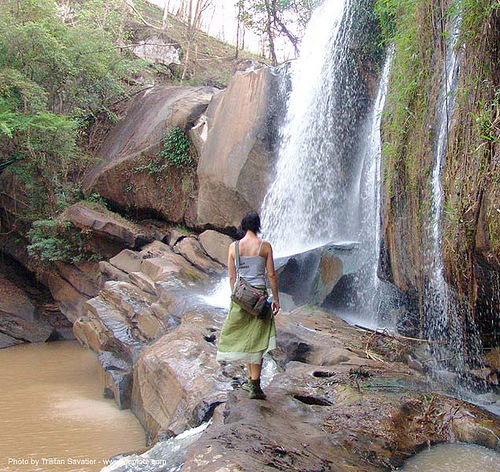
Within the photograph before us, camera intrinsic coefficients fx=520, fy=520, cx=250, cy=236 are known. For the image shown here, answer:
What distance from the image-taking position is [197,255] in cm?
1171

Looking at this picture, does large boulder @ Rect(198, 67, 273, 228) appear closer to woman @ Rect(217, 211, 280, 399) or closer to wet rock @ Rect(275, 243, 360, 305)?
wet rock @ Rect(275, 243, 360, 305)

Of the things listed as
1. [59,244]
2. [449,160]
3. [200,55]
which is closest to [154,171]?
[59,244]

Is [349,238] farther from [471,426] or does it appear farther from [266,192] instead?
[471,426]

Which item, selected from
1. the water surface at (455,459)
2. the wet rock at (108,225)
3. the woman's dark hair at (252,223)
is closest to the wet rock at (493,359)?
the water surface at (455,459)

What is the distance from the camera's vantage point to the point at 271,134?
12117 mm

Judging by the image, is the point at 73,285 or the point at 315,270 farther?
the point at 73,285

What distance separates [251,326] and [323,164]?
783 cm

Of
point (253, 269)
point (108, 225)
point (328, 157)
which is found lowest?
point (108, 225)

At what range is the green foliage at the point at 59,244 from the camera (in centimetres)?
1405

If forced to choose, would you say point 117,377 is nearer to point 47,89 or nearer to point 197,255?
point 197,255

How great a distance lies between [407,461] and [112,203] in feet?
41.9

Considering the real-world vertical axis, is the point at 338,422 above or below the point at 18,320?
above

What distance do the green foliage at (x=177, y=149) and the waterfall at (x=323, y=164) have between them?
3.29 m

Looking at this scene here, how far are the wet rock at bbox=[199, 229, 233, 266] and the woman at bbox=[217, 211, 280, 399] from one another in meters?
7.18
